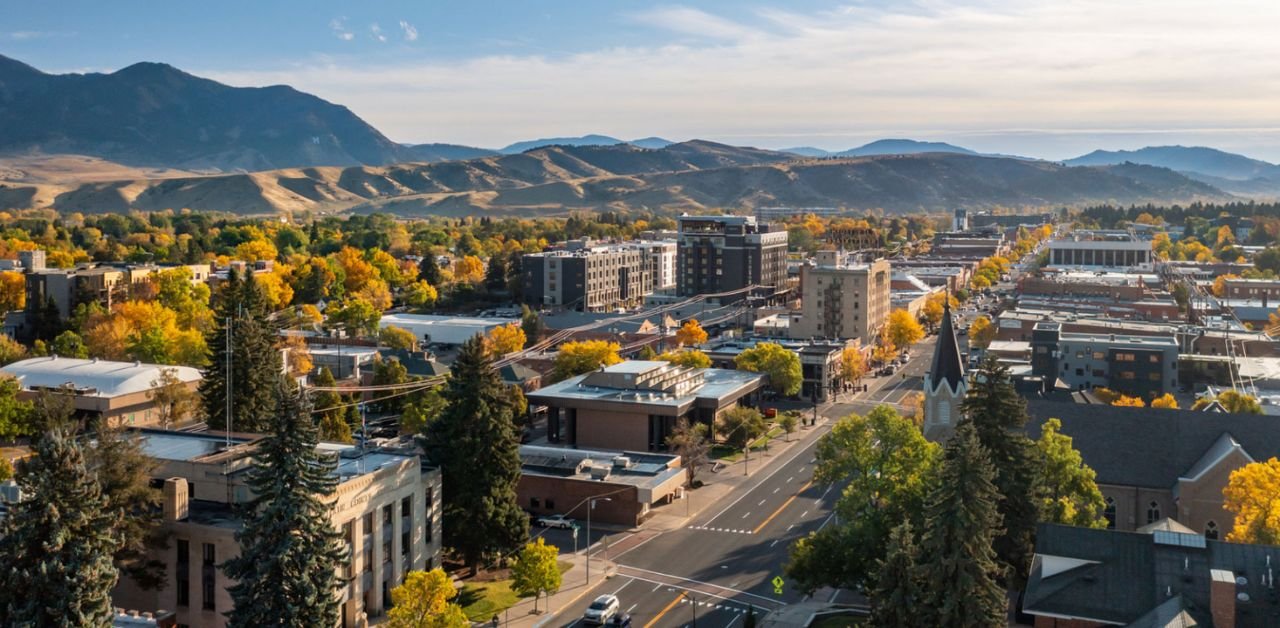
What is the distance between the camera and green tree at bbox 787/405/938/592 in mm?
42500

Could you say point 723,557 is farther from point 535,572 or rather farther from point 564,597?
point 535,572

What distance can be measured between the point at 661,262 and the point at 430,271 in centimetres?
3358

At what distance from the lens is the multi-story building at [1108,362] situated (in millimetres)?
81562

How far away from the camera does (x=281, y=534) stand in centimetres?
3550

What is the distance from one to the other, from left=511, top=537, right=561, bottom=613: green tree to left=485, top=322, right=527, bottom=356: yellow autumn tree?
175 ft

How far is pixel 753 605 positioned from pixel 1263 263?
6132 inches

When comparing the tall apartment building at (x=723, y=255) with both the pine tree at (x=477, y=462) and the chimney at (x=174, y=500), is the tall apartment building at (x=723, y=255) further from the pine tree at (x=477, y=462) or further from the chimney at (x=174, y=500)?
the chimney at (x=174, y=500)

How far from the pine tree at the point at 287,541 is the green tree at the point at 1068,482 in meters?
27.0

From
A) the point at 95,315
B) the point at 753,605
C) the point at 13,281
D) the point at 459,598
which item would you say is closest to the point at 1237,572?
the point at 753,605

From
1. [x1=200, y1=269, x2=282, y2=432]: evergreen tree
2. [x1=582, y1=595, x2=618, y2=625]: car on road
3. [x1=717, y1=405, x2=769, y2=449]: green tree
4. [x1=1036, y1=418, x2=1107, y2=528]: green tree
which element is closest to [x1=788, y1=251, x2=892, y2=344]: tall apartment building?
[x1=717, y1=405, x2=769, y2=449]: green tree

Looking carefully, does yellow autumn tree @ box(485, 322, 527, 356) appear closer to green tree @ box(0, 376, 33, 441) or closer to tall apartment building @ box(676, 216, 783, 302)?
green tree @ box(0, 376, 33, 441)

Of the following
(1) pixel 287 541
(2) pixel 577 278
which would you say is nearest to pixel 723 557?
(1) pixel 287 541

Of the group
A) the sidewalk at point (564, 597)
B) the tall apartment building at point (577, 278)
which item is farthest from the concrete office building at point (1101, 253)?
the sidewalk at point (564, 597)

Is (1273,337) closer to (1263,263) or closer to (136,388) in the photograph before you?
(1263,263)
